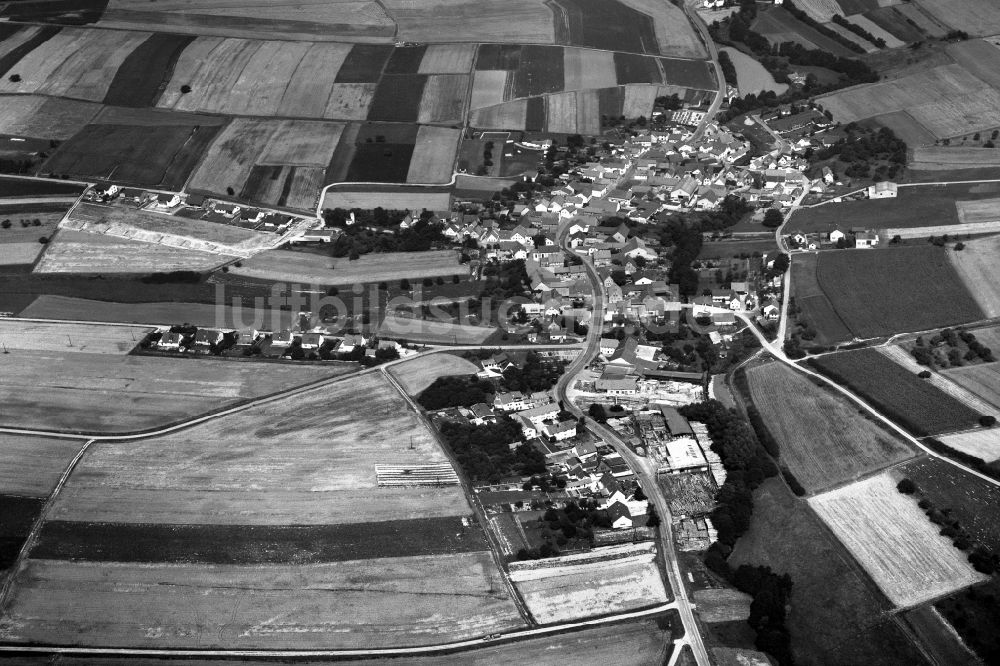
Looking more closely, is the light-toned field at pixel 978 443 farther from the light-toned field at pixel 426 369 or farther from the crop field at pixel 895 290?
the light-toned field at pixel 426 369

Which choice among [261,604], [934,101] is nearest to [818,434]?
[261,604]

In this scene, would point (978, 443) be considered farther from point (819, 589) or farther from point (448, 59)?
point (448, 59)

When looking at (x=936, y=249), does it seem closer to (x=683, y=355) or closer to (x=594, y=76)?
(x=683, y=355)

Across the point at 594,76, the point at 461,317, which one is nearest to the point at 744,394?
the point at 461,317

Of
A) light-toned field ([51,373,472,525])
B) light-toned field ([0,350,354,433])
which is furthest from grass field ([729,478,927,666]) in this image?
light-toned field ([0,350,354,433])

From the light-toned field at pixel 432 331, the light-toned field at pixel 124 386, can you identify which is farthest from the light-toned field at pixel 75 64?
the light-toned field at pixel 432 331

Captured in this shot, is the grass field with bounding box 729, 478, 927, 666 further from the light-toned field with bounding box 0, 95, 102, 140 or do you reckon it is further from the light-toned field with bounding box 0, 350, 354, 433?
the light-toned field with bounding box 0, 95, 102, 140

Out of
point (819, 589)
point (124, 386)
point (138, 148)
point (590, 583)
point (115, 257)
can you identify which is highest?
point (819, 589)
